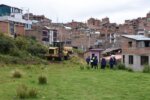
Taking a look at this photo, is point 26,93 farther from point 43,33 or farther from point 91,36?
point 91,36

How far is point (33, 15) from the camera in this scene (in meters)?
141

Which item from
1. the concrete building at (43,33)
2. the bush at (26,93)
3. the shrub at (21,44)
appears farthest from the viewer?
the concrete building at (43,33)

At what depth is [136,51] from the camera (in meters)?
68.3

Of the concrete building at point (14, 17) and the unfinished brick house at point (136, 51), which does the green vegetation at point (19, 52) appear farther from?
the concrete building at point (14, 17)

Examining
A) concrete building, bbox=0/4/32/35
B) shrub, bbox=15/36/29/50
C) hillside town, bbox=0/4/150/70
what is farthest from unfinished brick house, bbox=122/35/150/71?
concrete building, bbox=0/4/32/35

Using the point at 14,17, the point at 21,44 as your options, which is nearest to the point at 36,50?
the point at 21,44

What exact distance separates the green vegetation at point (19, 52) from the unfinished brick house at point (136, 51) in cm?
1381

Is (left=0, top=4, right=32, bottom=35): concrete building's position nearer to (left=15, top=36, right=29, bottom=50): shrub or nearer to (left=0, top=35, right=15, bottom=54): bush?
(left=15, top=36, right=29, bottom=50): shrub

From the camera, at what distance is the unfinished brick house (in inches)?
2628

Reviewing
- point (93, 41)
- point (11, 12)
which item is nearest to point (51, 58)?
point (11, 12)

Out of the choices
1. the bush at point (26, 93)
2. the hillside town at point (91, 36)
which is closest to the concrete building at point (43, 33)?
the hillside town at point (91, 36)

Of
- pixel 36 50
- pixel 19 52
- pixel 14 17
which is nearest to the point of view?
pixel 19 52

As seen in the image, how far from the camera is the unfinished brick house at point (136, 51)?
66.8 meters

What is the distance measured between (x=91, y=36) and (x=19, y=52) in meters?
62.9
